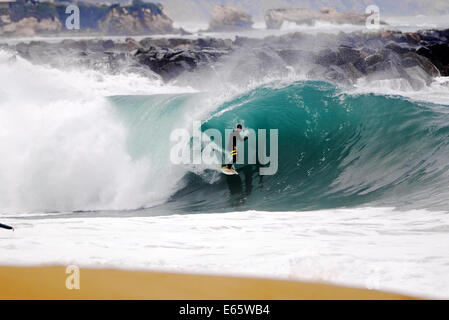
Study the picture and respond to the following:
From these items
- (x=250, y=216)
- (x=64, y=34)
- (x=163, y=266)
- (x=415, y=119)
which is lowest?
(x=163, y=266)

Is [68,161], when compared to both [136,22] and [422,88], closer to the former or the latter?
[422,88]

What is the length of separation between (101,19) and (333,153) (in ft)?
105

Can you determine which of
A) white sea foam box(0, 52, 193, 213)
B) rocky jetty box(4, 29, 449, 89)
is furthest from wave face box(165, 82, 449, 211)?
rocky jetty box(4, 29, 449, 89)

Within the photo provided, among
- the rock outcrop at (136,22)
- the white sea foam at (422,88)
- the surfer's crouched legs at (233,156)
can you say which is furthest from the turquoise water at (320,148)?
the rock outcrop at (136,22)

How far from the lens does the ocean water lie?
3.22 metres

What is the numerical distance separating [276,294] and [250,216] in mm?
2113

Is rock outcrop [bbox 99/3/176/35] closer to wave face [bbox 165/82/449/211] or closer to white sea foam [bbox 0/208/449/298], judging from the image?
wave face [bbox 165/82/449/211]

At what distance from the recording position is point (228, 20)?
34062 mm

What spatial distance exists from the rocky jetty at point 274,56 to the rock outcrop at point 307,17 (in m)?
1.92

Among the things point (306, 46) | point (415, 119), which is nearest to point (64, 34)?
point (306, 46)

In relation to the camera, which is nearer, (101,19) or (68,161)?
(68,161)

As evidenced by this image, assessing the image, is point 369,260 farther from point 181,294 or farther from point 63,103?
point 63,103

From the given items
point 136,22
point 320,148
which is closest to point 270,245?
point 320,148
